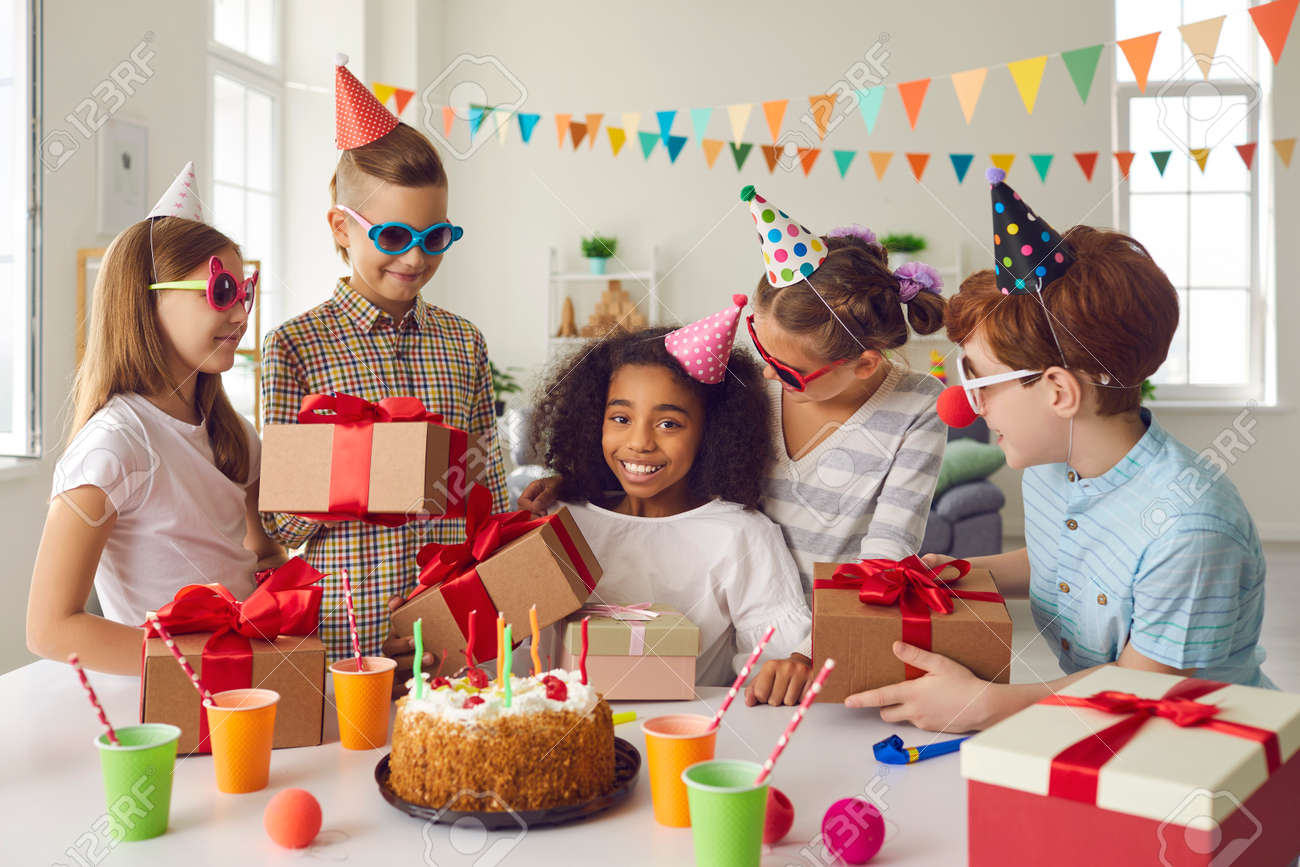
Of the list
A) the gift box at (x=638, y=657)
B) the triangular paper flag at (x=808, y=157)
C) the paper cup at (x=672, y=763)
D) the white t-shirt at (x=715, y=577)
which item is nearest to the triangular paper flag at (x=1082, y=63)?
the white t-shirt at (x=715, y=577)

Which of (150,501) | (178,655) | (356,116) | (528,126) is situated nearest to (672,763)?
(178,655)

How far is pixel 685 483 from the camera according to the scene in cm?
185

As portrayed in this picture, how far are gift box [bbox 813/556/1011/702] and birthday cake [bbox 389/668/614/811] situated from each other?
1.24 feet

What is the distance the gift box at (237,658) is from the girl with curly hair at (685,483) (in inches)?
24.6

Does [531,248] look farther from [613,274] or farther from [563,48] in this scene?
[563,48]

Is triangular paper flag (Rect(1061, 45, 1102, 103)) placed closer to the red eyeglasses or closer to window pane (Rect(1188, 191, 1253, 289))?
the red eyeglasses

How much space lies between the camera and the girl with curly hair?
170 centimetres

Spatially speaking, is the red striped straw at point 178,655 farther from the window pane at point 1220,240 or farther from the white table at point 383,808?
the window pane at point 1220,240

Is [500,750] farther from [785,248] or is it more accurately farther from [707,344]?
[785,248]

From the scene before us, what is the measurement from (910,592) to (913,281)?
81 cm

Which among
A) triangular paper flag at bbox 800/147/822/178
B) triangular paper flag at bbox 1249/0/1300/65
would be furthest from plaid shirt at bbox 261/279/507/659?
triangular paper flag at bbox 800/147/822/178

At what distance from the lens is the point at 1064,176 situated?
20.5 feet

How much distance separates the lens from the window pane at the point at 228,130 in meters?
5.18

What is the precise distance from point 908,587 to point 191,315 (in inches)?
43.3
